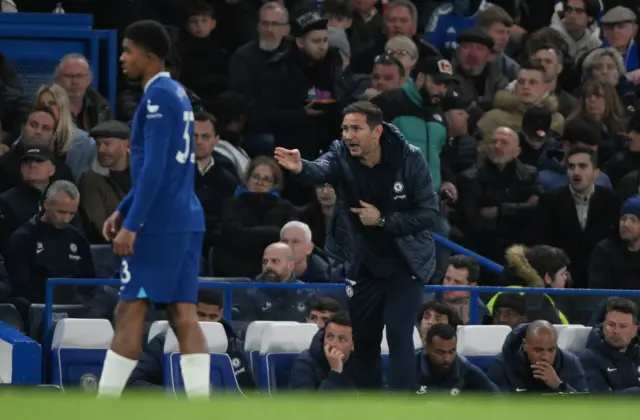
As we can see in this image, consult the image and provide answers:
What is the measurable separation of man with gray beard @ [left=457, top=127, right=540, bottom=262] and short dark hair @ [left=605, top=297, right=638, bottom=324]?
98.3 inches

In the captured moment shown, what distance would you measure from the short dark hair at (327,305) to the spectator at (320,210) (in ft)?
6.82

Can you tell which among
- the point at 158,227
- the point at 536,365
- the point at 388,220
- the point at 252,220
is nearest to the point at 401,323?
the point at 388,220

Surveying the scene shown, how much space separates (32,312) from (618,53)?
23.9ft

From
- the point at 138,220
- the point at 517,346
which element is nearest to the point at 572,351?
the point at 517,346

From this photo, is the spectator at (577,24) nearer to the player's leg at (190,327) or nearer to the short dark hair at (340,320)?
the short dark hair at (340,320)

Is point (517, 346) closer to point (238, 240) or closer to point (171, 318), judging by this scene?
point (238, 240)

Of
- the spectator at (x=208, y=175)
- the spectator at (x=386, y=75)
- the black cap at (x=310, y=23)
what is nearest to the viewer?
the spectator at (x=208, y=175)

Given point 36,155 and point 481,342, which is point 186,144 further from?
point 36,155

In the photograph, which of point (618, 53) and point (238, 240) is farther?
point (618, 53)

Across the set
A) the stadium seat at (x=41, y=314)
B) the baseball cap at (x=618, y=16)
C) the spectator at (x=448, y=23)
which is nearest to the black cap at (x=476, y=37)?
the spectator at (x=448, y=23)

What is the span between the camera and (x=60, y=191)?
1302 centimetres

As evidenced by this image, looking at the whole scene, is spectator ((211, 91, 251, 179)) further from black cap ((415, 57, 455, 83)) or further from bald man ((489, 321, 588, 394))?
bald man ((489, 321, 588, 394))

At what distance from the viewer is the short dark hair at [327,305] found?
12.6 metres

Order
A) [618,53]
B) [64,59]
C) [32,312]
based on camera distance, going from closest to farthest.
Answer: [32,312]
[64,59]
[618,53]
